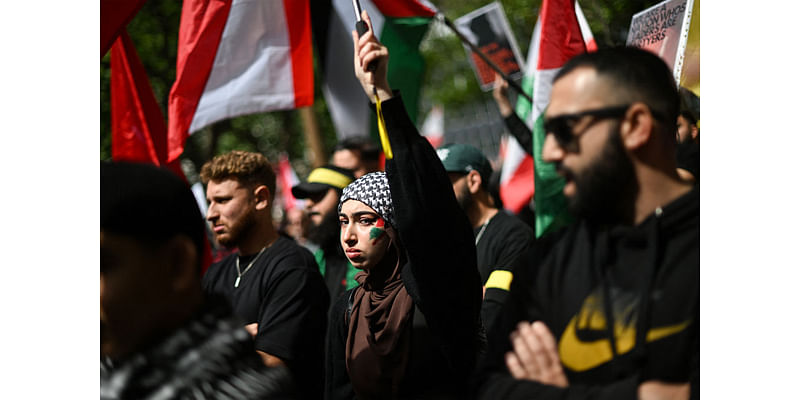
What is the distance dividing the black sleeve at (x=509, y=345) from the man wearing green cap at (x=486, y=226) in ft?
3.60

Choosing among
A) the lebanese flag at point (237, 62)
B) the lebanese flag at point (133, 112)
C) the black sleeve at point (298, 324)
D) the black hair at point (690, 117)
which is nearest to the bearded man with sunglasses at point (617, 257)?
the black hair at point (690, 117)

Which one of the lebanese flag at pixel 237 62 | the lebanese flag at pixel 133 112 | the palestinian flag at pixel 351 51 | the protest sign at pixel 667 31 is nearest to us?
the protest sign at pixel 667 31

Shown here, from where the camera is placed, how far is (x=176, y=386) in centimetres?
194

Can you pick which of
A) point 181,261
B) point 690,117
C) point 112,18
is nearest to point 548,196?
point 690,117

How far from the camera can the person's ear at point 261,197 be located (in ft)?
13.7

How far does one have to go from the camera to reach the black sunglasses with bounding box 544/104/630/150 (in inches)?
79.8

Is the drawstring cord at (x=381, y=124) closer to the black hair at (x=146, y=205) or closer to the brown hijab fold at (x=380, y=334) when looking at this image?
the brown hijab fold at (x=380, y=334)

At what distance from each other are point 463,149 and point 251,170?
1.19m

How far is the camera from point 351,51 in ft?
19.0

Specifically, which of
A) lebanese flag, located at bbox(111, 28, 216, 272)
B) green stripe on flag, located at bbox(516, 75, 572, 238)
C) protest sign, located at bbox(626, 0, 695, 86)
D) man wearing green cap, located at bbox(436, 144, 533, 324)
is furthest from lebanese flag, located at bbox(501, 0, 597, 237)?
lebanese flag, located at bbox(111, 28, 216, 272)

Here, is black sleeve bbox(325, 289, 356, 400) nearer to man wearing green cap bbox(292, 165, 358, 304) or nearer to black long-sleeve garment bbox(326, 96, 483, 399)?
black long-sleeve garment bbox(326, 96, 483, 399)

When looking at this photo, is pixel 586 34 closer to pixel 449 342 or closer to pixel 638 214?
pixel 449 342

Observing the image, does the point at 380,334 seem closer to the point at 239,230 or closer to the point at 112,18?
the point at 239,230

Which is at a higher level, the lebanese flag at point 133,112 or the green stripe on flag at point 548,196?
the lebanese flag at point 133,112
